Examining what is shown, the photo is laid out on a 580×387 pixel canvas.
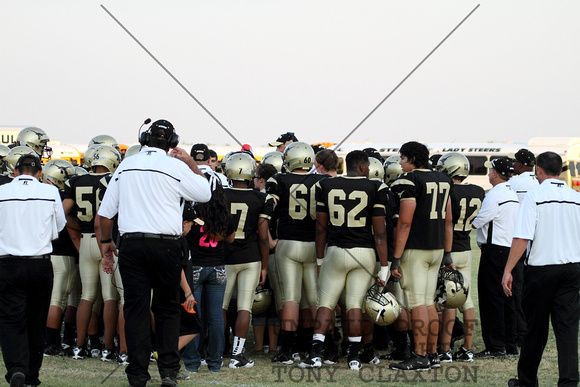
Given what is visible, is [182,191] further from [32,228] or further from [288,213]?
[288,213]

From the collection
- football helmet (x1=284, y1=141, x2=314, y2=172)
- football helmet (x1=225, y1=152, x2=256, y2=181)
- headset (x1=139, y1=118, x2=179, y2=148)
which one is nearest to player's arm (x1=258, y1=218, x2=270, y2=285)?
football helmet (x1=225, y1=152, x2=256, y2=181)

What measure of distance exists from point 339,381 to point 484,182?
108ft

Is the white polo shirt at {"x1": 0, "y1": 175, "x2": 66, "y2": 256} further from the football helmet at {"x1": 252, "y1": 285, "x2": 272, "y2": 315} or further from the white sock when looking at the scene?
the football helmet at {"x1": 252, "y1": 285, "x2": 272, "y2": 315}

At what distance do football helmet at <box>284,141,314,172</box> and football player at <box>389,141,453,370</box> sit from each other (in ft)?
3.26

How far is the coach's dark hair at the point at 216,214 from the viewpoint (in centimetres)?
664

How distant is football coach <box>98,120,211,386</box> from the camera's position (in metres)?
5.46

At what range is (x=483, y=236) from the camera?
814 cm

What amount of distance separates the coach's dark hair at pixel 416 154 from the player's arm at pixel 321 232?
104 cm

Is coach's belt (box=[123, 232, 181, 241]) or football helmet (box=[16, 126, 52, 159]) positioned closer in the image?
coach's belt (box=[123, 232, 181, 241])

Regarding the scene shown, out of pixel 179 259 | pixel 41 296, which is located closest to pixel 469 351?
pixel 179 259

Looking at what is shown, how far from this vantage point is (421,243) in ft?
23.2

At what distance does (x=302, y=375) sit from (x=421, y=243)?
1.73 m

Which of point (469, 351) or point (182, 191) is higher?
point (182, 191)

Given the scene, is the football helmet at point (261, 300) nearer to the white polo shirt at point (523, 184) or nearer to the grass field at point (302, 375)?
the grass field at point (302, 375)
